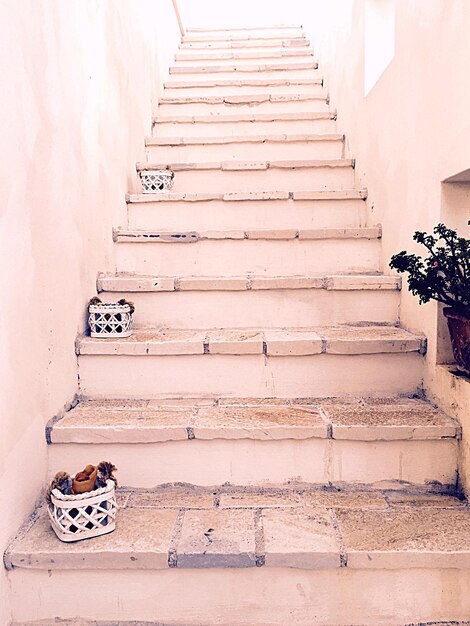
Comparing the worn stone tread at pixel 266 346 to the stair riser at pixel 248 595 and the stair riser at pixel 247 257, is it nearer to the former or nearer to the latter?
the stair riser at pixel 247 257

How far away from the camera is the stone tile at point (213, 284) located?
2.14 meters

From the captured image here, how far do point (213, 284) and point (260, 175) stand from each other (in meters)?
1.05

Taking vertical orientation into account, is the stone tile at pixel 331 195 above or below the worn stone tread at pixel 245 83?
below

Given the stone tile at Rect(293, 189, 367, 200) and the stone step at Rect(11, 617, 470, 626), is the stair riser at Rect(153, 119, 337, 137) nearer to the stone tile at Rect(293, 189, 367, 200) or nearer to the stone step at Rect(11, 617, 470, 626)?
the stone tile at Rect(293, 189, 367, 200)

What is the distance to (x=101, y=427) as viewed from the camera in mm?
1579

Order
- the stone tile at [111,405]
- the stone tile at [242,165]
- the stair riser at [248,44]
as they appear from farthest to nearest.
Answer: the stair riser at [248,44]
the stone tile at [242,165]
the stone tile at [111,405]

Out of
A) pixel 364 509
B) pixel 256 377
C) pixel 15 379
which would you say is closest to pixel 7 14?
pixel 15 379

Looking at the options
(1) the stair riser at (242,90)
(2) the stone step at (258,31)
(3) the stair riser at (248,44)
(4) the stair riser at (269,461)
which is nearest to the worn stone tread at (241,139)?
(1) the stair riser at (242,90)

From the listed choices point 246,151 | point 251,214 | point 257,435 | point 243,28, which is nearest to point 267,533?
point 257,435

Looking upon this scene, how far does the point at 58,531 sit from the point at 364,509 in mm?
839

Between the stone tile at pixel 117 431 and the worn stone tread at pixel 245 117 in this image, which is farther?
the worn stone tread at pixel 245 117

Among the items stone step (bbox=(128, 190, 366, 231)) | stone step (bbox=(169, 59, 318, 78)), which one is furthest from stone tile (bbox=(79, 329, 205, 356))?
stone step (bbox=(169, 59, 318, 78))

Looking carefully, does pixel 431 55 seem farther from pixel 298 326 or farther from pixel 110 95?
pixel 110 95

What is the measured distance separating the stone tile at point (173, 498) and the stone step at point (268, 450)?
0.03 metres
